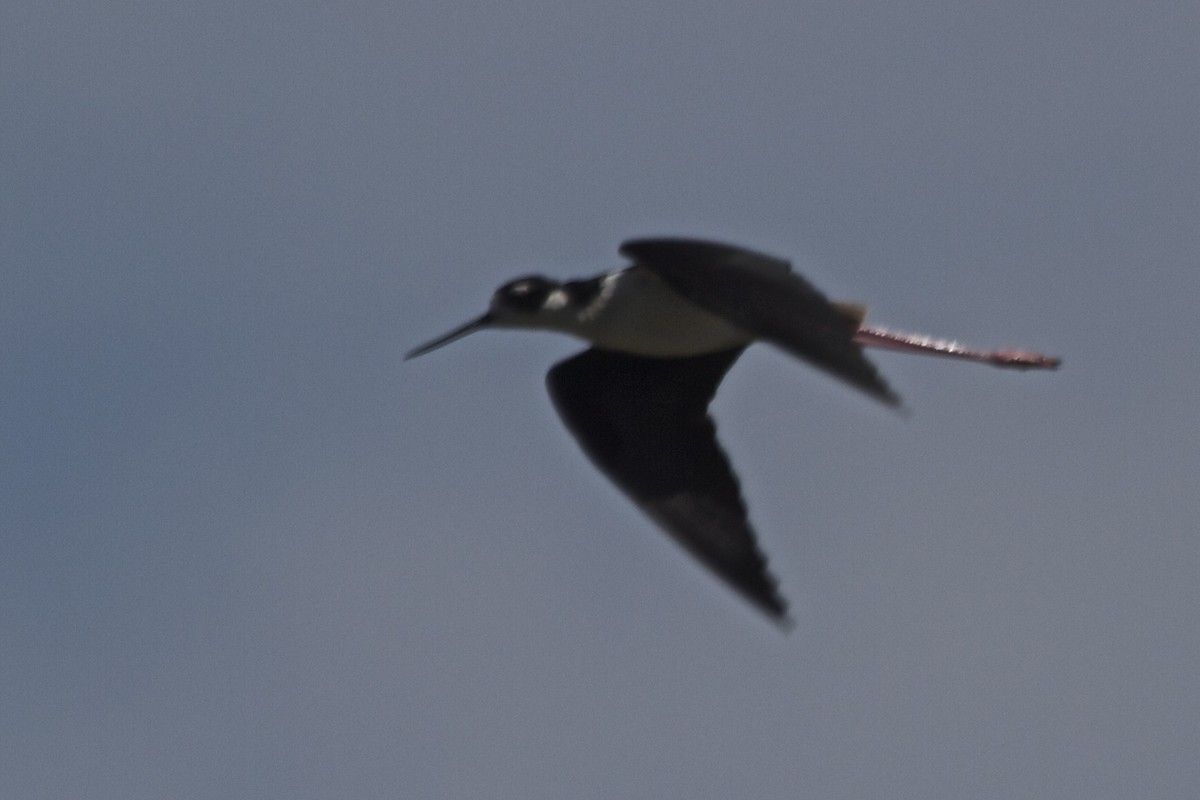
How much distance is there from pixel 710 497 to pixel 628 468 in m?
0.51

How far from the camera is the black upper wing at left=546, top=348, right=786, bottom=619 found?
962 centimetres

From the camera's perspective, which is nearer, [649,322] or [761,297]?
[761,297]

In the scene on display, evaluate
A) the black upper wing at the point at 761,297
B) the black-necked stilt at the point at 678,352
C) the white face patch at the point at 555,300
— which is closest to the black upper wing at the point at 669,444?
the black-necked stilt at the point at 678,352

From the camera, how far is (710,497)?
998cm

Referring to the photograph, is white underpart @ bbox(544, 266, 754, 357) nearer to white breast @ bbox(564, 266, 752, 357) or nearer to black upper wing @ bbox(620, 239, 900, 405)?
white breast @ bbox(564, 266, 752, 357)

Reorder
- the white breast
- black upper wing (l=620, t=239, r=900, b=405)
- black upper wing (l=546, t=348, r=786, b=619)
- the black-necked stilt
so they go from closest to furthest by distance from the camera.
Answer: black upper wing (l=620, t=239, r=900, b=405)
the black-necked stilt
black upper wing (l=546, t=348, r=786, b=619)
the white breast

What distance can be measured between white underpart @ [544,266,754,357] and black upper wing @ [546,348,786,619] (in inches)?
4.4

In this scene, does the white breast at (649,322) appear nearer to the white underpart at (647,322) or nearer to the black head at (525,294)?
the white underpart at (647,322)

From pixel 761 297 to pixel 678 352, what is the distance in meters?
1.46

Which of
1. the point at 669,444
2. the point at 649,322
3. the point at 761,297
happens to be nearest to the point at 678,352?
the point at 649,322

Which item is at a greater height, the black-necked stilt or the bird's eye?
the bird's eye

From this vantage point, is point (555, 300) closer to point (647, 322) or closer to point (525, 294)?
point (525, 294)

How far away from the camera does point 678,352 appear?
10.8 meters

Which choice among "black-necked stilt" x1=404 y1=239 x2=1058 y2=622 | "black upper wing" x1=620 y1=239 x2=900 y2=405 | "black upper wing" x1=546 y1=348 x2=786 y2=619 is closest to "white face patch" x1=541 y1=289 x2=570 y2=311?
"black-necked stilt" x1=404 y1=239 x2=1058 y2=622
